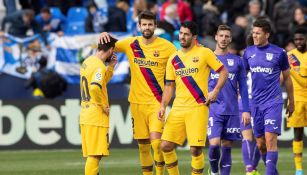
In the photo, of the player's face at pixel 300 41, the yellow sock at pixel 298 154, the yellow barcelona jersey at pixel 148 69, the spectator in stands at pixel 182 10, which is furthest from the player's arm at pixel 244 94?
the spectator in stands at pixel 182 10

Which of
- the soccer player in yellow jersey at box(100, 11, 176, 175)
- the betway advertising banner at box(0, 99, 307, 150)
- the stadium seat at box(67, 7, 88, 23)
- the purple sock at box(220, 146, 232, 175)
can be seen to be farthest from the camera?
the stadium seat at box(67, 7, 88, 23)

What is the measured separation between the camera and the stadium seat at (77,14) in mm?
25750

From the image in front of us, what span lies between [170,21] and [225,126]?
31.5ft

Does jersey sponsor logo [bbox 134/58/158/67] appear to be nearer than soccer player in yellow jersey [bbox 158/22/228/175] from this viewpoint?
No

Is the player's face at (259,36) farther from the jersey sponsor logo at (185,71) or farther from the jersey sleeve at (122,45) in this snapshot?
the jersey sleeve at (122,45)

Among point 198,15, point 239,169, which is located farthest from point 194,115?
point 198,15

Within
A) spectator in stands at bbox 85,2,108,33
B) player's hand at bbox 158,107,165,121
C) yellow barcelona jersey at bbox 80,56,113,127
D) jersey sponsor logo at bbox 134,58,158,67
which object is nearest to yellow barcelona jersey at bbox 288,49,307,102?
jersey sponsor logo at bbox 134,58,158,67

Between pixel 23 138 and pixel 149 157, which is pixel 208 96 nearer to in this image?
pixel 149 157

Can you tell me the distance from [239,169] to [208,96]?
441cm

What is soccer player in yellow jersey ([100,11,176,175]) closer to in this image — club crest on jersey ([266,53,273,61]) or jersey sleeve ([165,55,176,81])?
jersey sleeve ([165,55,176,81])

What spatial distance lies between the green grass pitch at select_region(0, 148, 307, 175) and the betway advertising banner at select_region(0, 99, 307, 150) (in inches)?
10.6

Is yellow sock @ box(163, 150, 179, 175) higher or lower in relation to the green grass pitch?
higher

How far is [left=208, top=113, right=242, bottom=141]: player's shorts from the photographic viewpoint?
15.1m

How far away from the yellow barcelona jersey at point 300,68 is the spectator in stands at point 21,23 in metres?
8.50
